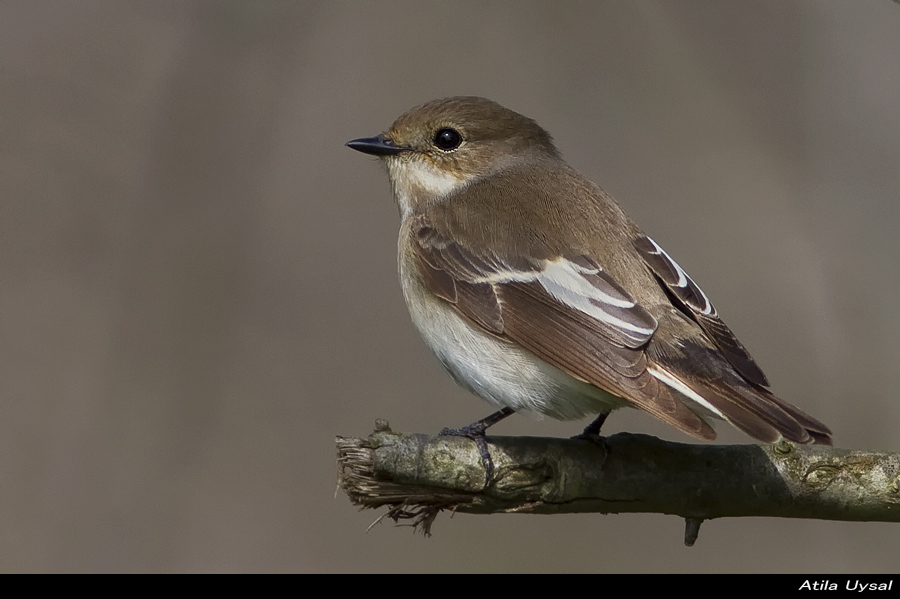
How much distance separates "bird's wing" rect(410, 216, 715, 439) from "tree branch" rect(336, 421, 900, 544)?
0.29m

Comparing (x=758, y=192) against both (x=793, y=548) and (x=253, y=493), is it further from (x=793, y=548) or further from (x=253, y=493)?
(x=253, y=493)

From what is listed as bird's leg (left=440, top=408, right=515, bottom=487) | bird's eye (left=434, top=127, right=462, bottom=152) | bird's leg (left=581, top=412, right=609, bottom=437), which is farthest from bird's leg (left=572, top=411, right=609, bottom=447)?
bird's eye (left=434, top=127, right=462, bottom=152)

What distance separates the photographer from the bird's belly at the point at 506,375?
383 cm

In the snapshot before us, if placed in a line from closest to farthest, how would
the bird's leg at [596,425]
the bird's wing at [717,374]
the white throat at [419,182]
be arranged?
the bird's wing at [717,374], the bird's leg at [596,425], the white throat at [419,182]

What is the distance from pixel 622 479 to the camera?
11.5ft

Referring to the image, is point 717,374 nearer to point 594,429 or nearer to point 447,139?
point 594,429

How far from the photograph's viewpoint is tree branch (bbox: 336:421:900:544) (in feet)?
10.8

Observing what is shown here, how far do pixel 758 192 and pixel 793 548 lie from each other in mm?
2159

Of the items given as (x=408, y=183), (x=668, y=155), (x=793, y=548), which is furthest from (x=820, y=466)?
→ (x=668, y=155)

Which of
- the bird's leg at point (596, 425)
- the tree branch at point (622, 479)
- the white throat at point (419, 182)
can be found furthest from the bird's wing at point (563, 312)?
the bird's leg at point (596, 425)

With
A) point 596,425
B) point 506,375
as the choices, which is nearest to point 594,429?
point 596,425

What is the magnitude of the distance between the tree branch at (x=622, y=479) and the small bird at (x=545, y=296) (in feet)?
0.47

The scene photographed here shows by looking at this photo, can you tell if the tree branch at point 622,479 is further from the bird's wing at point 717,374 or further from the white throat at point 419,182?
the white throat at point 419,182

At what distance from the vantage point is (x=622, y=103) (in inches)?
235
